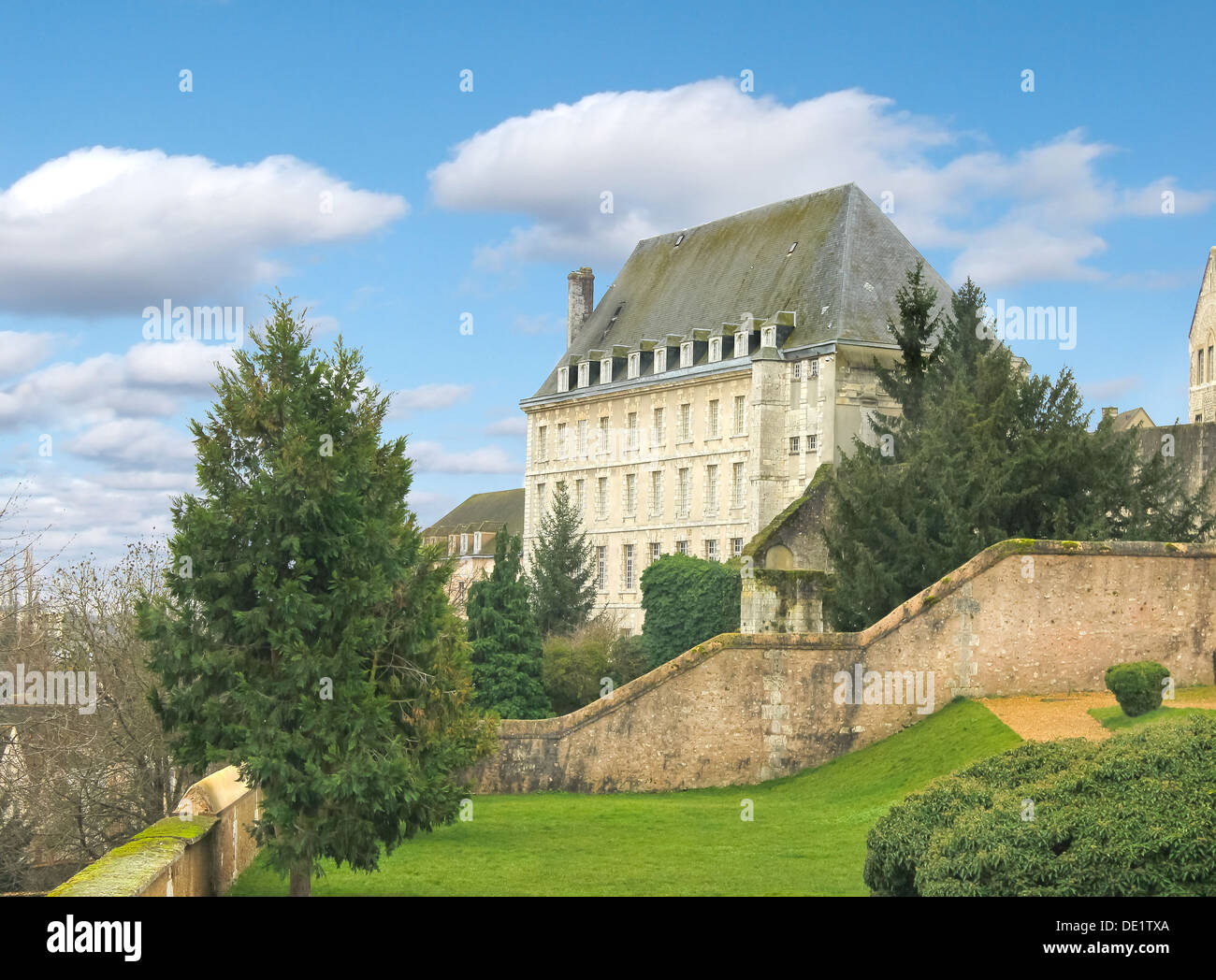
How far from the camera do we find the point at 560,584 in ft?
191

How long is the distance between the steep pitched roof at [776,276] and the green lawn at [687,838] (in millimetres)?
32218

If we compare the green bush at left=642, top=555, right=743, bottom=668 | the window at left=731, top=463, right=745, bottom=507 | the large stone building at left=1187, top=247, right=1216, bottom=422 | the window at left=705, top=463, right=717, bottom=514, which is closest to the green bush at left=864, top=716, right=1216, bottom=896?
the green bush at left=642, top=555, right=743, bottom=668

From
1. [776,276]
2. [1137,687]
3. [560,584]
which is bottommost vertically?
[1137,687]

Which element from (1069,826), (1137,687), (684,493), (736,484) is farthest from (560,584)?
(1069,826)

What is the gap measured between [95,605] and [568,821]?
11.2m

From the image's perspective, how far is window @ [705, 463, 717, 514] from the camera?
2457 inches

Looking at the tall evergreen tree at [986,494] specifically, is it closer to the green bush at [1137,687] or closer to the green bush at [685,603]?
the green bush at [1137,687]

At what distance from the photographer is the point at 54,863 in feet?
84.5

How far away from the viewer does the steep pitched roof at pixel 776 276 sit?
58.3 meters

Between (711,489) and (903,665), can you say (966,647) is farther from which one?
(711,489)

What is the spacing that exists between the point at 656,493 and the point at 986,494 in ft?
118

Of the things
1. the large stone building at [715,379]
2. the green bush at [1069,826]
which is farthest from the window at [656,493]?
the green bush at [1069,826]
